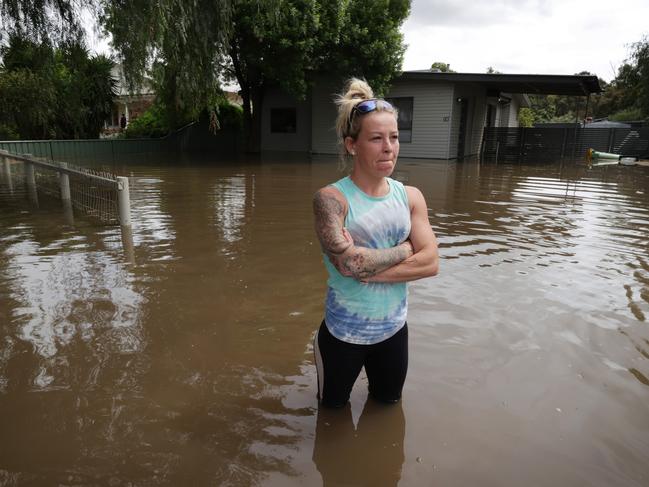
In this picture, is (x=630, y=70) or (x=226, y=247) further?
(x=630, y=70)

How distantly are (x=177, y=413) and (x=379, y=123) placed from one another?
209cm

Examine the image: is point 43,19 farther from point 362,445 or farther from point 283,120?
point 283,120

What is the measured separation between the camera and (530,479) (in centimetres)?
242

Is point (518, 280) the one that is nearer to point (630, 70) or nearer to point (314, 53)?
point (314, 53)

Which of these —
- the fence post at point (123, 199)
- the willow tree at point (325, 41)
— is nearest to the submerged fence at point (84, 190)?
the fence post at point (123, 199)

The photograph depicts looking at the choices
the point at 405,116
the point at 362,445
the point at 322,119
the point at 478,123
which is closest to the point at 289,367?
the point at 362,445

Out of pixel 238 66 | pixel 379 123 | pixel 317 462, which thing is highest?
pixel 238 66

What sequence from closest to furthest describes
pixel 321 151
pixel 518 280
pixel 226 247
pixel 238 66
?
pixel 518 280 → pixel 226 247 → pixel 238 66 → pixel 321 151

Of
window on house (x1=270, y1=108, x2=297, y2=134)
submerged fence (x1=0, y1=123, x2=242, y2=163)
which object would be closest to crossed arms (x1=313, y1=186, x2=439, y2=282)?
submerged fence (x1=0, y1=123, x2=242, y2=163)

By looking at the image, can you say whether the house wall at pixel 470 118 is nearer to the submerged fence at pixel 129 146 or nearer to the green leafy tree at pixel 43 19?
the submerged fence at pixel 129 146

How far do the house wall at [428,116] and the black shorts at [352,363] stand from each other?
2063 cm

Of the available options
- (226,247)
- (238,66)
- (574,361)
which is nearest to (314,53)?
(238,66)

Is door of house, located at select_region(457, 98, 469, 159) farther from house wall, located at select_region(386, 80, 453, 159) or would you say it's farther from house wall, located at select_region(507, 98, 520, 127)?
house wall, located at select_region(507, 98, 520, 127)

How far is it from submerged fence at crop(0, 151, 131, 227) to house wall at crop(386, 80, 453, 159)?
624 inches
